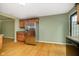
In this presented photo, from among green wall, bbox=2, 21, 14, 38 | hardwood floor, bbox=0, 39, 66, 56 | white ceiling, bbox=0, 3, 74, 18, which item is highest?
white ceiling, bbox=0, 3, 74, 18

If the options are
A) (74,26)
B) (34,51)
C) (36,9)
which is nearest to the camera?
(74,26)

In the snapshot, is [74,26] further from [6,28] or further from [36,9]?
[6,28]

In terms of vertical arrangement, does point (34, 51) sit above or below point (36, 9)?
below

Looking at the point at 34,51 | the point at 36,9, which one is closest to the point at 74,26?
the point at 36,9

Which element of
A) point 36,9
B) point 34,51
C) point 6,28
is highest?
point 36,9

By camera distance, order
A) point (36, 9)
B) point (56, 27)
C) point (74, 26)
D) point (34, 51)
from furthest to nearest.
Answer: point (34, 51)
point (36, 9)
point (56, 27)
point (74, 26)

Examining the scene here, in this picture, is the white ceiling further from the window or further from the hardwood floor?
the hardwood floor

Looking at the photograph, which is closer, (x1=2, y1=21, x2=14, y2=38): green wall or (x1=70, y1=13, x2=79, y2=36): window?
(x1=70, y1=13, x2=79, y2=36): window

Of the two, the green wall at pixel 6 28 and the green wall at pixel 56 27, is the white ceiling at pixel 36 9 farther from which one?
the green wall at pixel 6 28

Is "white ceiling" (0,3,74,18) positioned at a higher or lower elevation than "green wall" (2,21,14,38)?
higher

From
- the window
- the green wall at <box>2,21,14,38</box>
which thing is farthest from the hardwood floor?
the window

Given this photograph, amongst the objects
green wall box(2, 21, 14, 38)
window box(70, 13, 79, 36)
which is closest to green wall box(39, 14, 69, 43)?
window box(70, 13, 79, 36)

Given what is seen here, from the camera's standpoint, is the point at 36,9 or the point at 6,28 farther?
the point at 36,9

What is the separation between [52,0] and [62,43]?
0.67 metres
